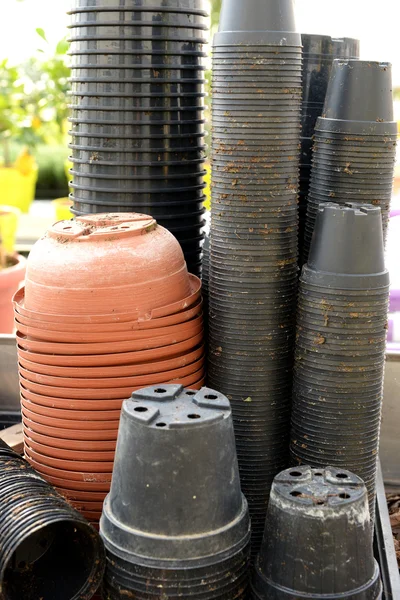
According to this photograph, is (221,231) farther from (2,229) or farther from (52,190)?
(52,190)

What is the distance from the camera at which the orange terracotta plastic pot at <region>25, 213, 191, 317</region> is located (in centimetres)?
222

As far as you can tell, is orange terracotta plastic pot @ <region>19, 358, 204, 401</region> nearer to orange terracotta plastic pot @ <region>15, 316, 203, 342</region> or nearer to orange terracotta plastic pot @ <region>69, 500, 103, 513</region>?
orange terracotta plastic pot @ <region>15, 316, 203, 342</region>

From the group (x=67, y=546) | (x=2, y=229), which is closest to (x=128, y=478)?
(x=67, y=546)

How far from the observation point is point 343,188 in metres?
2.41

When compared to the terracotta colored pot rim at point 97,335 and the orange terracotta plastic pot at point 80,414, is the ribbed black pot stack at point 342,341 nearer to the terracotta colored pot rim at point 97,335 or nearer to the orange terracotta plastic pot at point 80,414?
the terracotta colored pot rim at point 97,335

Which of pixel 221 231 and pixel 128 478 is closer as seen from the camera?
pixel 128 478

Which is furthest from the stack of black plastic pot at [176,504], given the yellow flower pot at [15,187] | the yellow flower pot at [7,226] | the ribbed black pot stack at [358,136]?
the yellow flower pot at [15,187]

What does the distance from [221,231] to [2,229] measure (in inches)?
163

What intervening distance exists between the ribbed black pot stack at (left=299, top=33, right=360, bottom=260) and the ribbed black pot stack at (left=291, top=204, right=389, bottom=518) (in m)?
0.56

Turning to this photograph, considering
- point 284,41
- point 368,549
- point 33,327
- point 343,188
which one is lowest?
point 368,549

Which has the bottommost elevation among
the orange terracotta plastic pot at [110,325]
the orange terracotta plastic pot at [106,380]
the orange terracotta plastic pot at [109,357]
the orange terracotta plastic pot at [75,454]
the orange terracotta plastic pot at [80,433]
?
the orange terracotta plastic pot at [75,454]

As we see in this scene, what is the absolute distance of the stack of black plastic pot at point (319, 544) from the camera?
180 centimetres

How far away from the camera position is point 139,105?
8.64ft

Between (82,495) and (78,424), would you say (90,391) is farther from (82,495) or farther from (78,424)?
(82,495)
